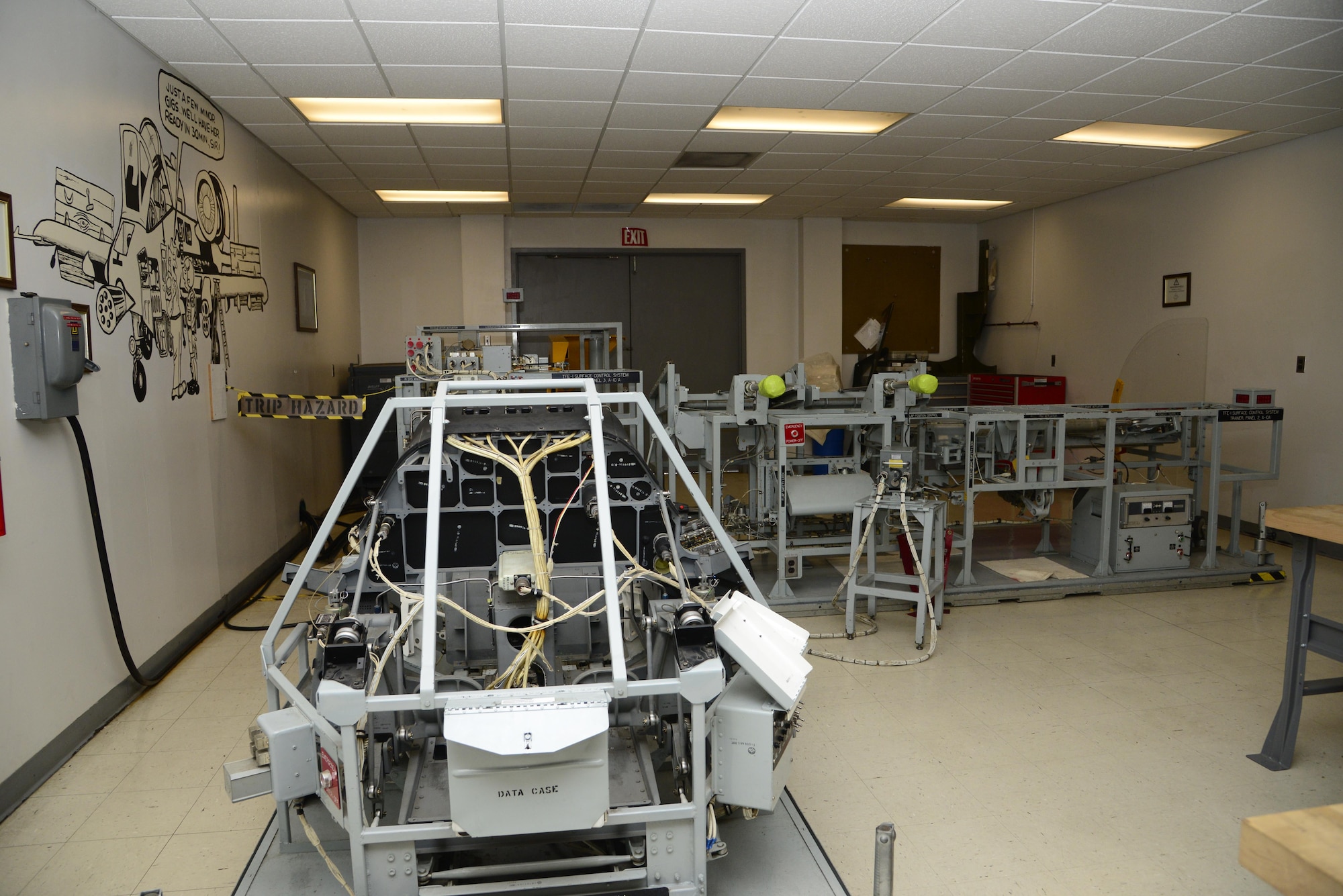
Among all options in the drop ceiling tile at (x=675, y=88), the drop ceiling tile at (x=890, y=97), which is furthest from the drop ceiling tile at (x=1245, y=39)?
the drop ceiling tile at (x=675, y=88)

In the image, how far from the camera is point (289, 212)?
5754mm

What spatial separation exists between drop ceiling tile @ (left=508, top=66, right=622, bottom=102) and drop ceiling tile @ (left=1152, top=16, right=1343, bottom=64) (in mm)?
2524

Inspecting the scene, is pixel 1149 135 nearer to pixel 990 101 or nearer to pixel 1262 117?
pixel 1262 117

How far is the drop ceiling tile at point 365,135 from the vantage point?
479cm

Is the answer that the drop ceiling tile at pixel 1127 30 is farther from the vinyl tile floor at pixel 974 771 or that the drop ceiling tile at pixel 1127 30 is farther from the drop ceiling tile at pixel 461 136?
the drop ceiling tile at pixel 461 136

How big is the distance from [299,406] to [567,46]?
2188mm

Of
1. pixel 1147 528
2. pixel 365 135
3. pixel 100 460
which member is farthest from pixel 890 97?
pixel 100 460

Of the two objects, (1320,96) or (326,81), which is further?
(1320,96)

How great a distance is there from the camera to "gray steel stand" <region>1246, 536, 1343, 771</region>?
8.36 feet

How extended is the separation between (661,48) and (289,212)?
3363mm

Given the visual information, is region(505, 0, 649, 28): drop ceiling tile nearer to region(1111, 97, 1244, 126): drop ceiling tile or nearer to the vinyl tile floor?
the vinyl tile floor

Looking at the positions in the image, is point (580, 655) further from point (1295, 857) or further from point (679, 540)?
point (1295, 857)

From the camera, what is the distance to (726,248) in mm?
8656

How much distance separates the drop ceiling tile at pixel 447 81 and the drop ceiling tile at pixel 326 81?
0.09 m
